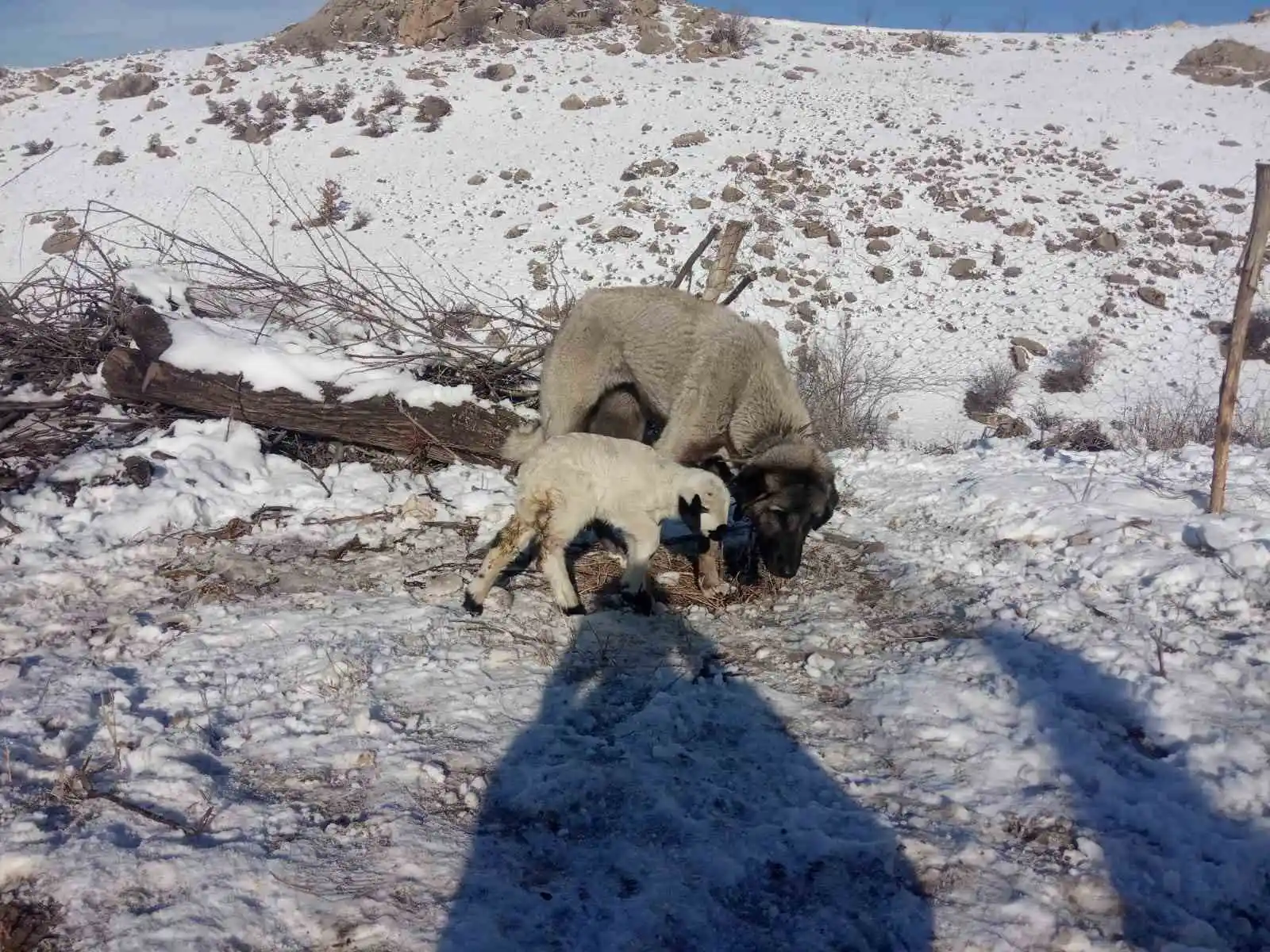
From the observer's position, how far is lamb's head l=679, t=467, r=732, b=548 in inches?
205

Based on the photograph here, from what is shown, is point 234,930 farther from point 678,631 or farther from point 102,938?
point 678,631

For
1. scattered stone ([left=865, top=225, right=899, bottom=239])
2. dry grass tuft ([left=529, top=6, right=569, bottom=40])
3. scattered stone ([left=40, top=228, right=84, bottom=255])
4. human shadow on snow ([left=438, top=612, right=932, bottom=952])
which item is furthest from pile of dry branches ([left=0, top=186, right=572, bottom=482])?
dry grass tuft ([left=529, top=6, right=569, bottom=40])

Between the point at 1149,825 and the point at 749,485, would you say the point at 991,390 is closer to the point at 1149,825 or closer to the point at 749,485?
the point at 749,485

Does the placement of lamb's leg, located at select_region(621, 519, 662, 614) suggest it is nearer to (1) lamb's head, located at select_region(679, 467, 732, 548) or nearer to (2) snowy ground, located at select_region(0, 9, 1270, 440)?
(1) lamb's head, located at select_region(679, 467, 732, 548)

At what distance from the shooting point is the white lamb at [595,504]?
16.8 feet

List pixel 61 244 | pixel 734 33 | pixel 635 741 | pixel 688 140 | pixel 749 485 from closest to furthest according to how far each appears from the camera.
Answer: pixel 635 741 → pixel 749 485 → pixel 61 244 → pixel 688 140 → pixel 734 33

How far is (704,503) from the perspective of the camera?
204 inches

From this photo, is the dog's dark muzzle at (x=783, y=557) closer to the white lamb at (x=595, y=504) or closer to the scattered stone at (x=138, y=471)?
the white lamb at (x=595, y=504)

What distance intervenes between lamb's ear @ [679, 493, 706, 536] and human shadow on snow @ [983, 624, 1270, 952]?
79.5 inches

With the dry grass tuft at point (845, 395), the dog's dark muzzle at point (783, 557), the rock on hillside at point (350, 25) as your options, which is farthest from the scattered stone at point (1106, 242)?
the rock on hillside at point (350, 25)

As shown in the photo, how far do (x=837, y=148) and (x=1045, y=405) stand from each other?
15.5m

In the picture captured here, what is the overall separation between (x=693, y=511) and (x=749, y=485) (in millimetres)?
607

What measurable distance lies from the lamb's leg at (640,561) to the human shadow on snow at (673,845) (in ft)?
3.77

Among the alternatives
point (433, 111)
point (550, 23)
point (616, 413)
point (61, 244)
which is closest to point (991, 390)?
point (616, 413)
